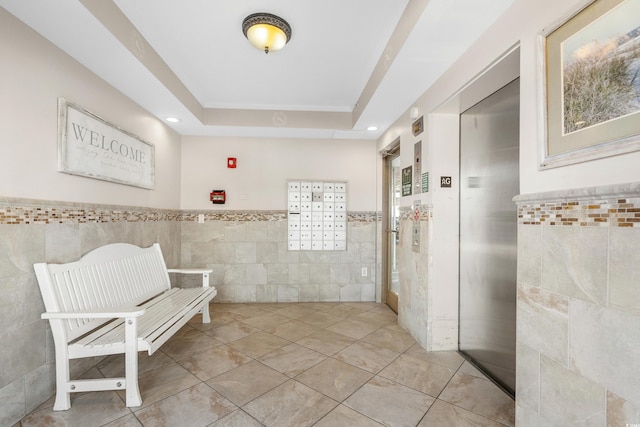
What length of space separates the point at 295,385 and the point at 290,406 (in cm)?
22

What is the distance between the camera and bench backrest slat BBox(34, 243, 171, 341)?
1.81 meters

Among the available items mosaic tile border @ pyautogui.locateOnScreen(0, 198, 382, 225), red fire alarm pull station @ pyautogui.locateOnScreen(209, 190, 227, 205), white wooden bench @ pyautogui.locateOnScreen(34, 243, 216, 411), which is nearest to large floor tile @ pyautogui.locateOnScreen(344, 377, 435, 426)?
white wooden bench @ pyautogui.locateOnScreen(34, 243, 216, 411)

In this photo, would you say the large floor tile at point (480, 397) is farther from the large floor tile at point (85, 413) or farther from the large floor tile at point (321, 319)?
the large floor tile at point (85, 413)

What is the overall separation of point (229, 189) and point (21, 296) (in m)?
2.51

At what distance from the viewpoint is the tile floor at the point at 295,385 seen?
1.70m

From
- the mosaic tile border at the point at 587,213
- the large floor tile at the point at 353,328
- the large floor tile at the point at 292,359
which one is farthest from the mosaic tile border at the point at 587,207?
the large floor tile at the point at 353,328

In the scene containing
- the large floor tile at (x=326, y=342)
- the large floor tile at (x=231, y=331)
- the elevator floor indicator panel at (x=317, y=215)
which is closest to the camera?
the large floor tile at (x=326, y=342)

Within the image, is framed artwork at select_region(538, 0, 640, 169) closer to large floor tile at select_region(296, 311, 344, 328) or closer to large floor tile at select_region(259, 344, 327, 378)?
large floor tile at select_region(259, 344, 327, 378)

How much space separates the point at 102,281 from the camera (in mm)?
2191

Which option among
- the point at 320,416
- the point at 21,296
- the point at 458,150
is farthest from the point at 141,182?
the point at 458,150

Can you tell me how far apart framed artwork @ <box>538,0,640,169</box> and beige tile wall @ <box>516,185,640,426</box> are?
0.65 ft

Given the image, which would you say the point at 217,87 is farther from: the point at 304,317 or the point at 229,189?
the point at 304,317

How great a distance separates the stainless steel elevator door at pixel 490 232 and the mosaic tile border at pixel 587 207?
0.57 meters

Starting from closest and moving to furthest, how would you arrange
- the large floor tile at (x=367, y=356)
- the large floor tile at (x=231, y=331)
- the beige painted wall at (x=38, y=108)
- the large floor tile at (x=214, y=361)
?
the beige painted wall at (x=38, y=108)
the large floor tile at (x=214, y=361)
the large floor tile at (x=367, y=356)
the large floor tile at (x=231, y=331)
